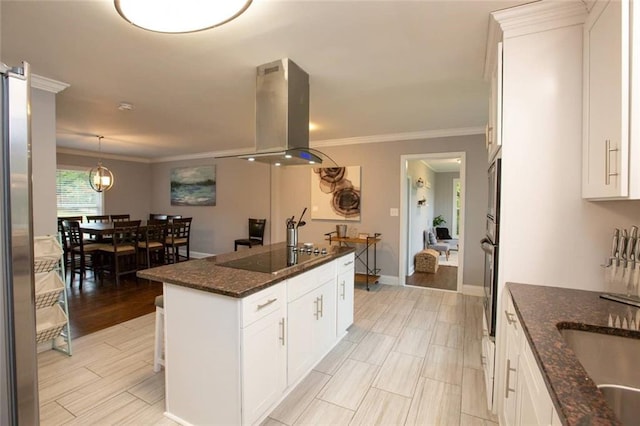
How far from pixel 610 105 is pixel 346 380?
224cm

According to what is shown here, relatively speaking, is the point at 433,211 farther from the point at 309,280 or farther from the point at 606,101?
the point at 606,101

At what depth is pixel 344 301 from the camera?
116 inches

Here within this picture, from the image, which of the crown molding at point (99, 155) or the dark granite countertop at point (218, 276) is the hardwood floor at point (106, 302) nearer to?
the dark granite countertop at point (218, 276)

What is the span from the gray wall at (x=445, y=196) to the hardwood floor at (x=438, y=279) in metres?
4.00

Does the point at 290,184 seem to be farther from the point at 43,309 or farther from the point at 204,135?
the point at 43,309

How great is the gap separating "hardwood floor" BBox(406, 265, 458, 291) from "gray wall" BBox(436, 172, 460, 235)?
158 inches

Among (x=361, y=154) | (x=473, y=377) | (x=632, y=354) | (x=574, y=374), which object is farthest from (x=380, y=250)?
(x=574, y=374)

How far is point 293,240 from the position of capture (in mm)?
2918

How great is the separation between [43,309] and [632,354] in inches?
153

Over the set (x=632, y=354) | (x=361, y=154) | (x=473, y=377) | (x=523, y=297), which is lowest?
(x=473, y=377)

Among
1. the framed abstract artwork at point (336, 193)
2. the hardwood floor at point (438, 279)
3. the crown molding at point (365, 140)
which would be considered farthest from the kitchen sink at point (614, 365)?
the framed abstract artwork at point (336, 193)

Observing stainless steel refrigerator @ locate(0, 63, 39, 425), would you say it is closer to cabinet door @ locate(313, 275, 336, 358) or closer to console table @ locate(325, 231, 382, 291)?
cabinet door @ locate(313, 275, 336, 358)

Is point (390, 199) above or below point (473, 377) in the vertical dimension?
above

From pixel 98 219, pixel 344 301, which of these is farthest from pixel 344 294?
pixel 98 219
